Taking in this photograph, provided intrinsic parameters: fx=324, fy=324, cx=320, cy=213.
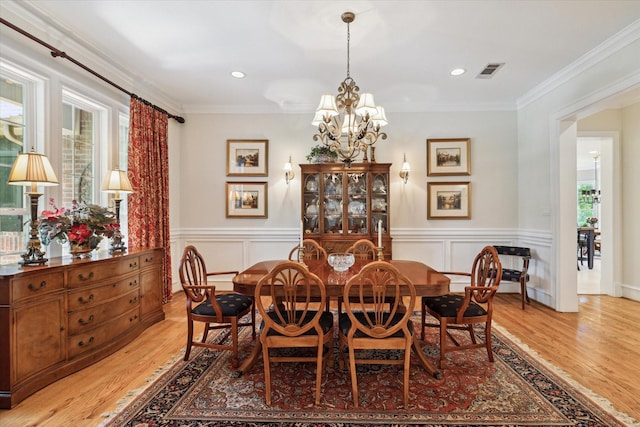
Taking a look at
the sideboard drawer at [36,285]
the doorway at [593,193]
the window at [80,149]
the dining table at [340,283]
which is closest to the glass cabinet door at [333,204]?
the dining table at [340,283]

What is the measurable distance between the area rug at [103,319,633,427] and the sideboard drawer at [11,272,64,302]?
3.20ft

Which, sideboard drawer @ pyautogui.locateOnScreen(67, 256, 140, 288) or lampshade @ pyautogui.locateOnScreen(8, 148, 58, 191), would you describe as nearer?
lampshade @ pyautogui.locateOnScreen(8, 148, 58, 191)

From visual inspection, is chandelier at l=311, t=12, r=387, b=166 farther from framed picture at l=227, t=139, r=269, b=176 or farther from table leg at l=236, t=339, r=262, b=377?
framed picture at l=227, t=139, r=269, b=176

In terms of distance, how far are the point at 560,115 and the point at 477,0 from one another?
2195 mm

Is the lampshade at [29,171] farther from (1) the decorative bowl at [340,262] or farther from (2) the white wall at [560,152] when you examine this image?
(2) the white wall at [560,152]

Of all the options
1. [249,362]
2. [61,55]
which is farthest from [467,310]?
[61,55]

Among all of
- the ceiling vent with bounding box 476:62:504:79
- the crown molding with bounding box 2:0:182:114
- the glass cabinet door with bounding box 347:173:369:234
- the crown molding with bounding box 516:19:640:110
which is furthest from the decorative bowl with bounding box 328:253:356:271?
the crown molding with bounding box 516:19:640:110

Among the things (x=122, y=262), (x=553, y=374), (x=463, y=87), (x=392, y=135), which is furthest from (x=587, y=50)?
(x=122, y=262)

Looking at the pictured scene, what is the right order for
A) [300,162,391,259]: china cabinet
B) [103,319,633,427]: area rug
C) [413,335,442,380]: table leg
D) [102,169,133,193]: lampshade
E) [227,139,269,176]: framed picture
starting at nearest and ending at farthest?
[103,319,633,427]: area rug, [413,335,442,380]: table leg, [102,169,133,193]: lampshade, [300,162,391,259]: china cabinet, [227,139,269,176]: framed picture

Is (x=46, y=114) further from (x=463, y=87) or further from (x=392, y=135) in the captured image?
(x=463, y=87)

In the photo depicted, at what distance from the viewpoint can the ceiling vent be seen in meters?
3.58

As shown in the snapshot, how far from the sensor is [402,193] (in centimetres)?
485

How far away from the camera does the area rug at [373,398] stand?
1907 mm

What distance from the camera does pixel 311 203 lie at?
182 inches
